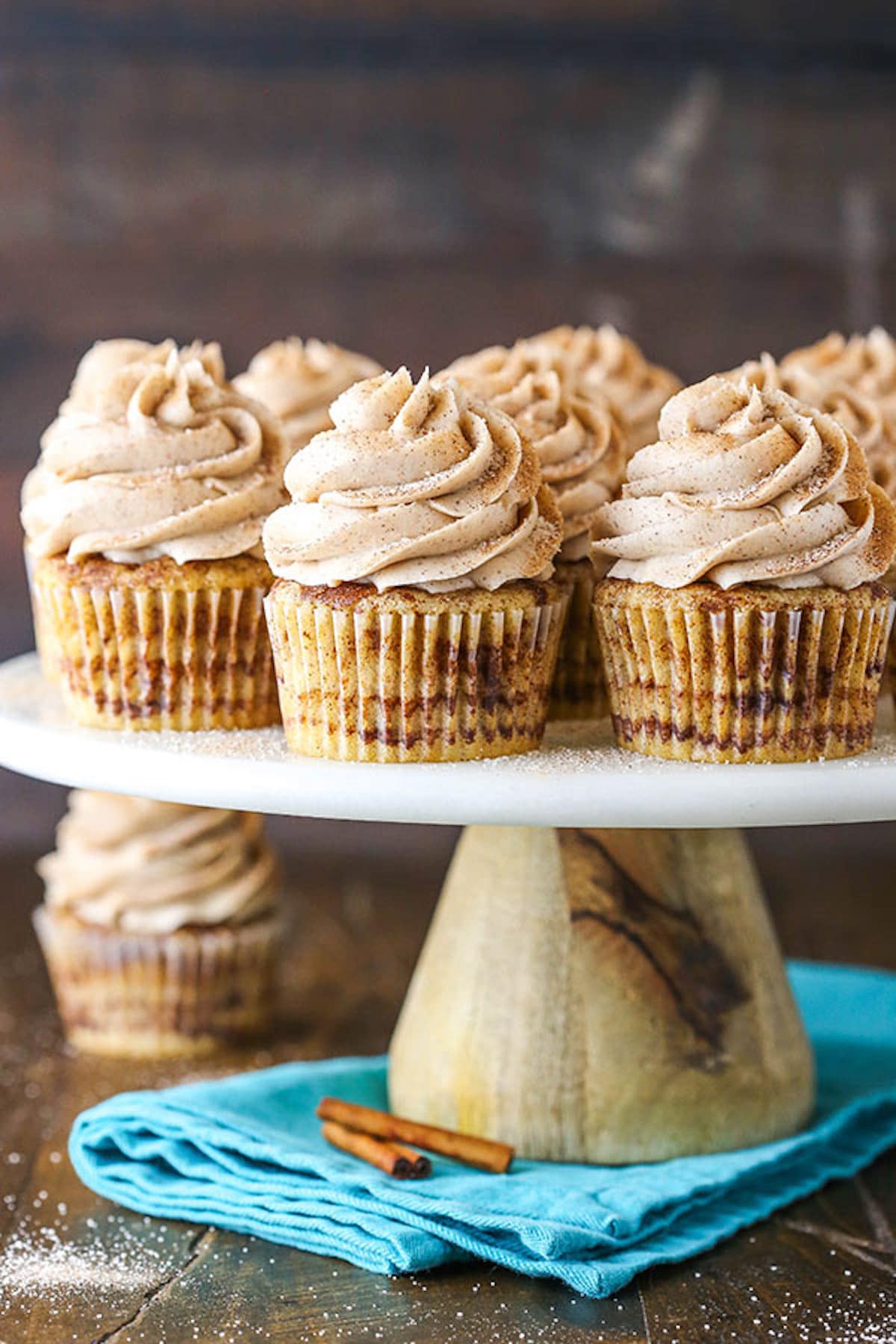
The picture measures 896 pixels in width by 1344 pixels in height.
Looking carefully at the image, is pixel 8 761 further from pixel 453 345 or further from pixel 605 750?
pixel 453 345

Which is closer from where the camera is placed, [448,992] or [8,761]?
[8,761]

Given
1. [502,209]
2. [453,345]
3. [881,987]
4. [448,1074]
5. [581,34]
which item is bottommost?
[881,987]

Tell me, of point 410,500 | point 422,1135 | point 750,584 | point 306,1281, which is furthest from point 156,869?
point 750,584

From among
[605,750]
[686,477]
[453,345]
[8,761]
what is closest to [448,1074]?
[605,750]

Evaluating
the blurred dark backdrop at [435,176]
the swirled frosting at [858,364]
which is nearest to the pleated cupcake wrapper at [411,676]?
the swirled frosting at [858,364]

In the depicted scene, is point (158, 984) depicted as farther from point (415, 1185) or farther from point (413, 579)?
point (413, 579)

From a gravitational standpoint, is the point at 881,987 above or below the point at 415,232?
below
